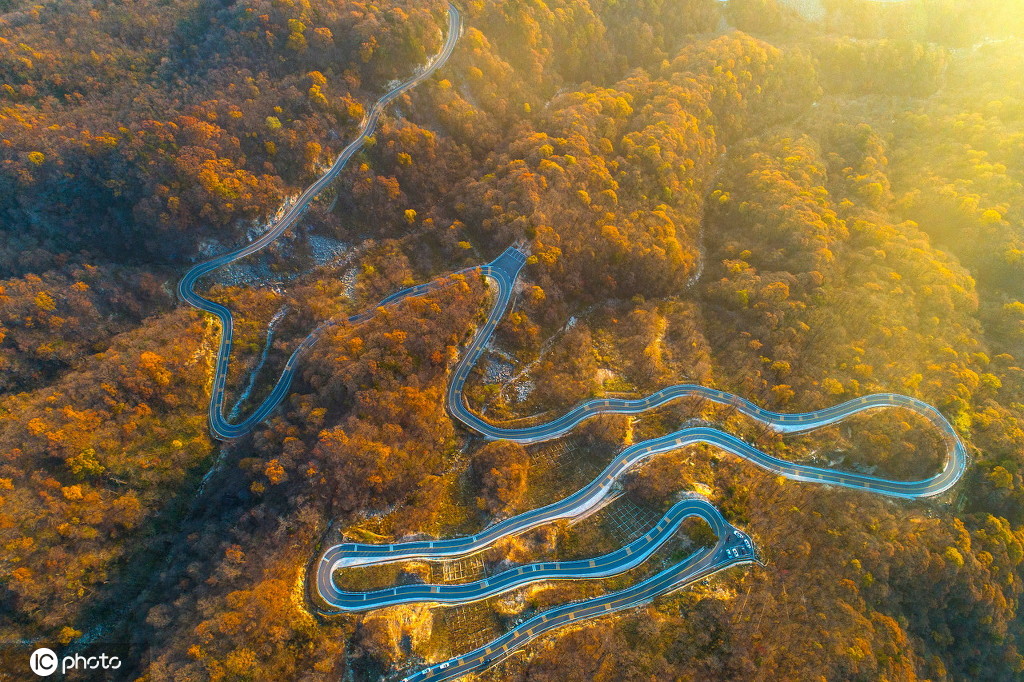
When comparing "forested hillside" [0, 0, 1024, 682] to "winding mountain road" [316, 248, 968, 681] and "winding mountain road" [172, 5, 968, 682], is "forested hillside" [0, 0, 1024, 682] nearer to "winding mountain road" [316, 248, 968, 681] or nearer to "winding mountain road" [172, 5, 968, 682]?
"winding mountain road" [316, 248, 968, 681]

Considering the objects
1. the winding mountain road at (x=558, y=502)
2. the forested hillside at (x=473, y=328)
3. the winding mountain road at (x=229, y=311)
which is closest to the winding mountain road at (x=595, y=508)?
the winding mountain road at (x=558, y=502)

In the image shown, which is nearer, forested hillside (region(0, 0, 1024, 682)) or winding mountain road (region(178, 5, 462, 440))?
forested hillside (region(0, 0, 1024, 682))

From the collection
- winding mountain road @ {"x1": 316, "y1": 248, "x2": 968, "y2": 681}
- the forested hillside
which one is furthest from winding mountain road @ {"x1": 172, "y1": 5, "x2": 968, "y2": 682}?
the forested hillside

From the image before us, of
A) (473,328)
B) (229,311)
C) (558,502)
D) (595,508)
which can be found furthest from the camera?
(229,311)

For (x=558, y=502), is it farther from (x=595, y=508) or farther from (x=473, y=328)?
(x=473, y=328)

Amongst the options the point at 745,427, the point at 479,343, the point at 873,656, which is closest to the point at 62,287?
the point at 479,343

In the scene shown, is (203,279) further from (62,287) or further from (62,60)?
(62,60)

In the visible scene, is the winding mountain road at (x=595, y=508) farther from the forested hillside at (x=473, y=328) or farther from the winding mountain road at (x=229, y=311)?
the winding mountain road at (x=229, y=311)

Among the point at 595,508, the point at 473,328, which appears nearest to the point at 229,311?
the point at 473,328
